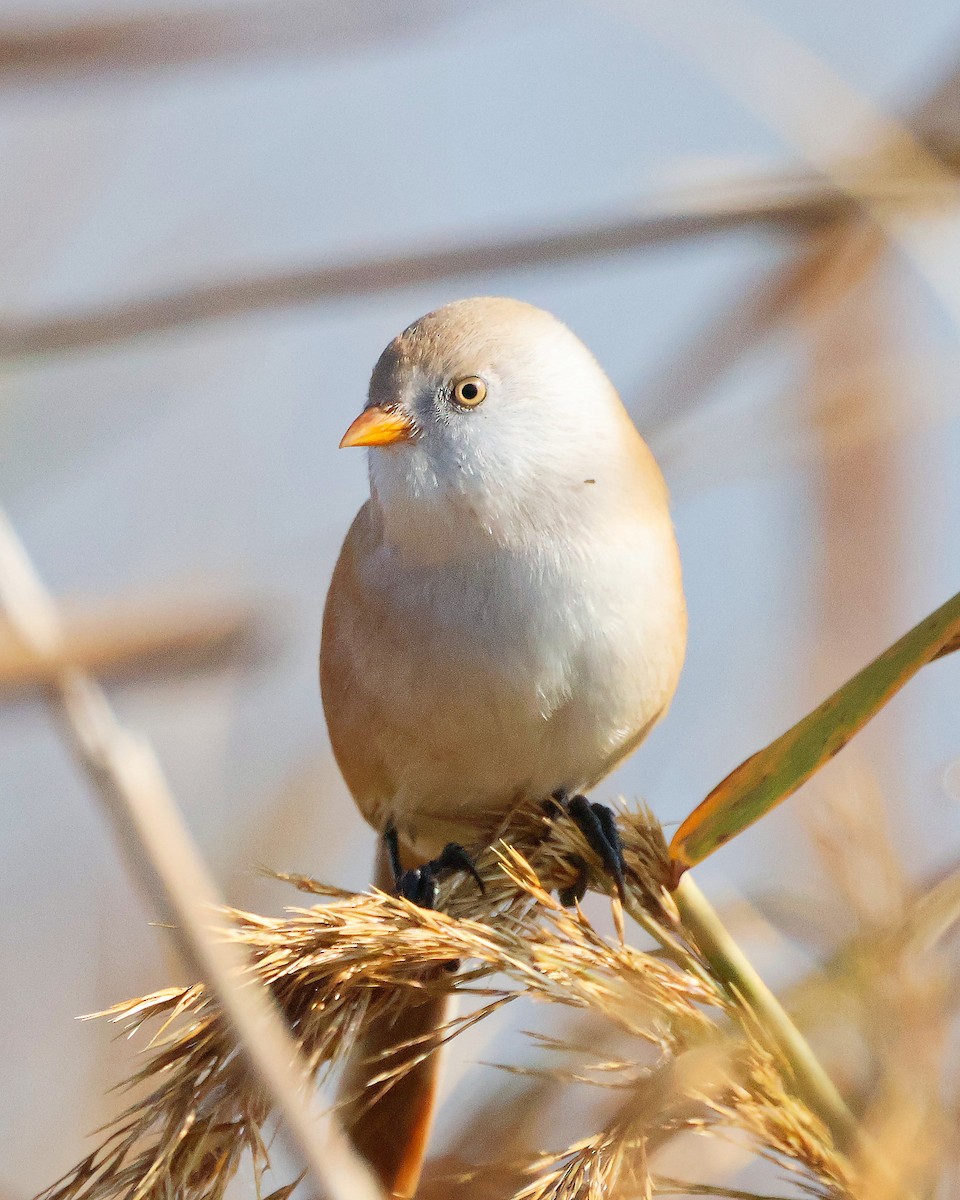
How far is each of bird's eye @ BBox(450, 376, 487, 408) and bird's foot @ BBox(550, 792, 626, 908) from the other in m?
0.59

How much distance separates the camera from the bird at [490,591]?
165 centimetres

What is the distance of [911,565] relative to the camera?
231 cm

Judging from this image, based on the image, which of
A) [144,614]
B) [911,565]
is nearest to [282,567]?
[144,614]

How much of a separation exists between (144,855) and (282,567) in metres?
1.63

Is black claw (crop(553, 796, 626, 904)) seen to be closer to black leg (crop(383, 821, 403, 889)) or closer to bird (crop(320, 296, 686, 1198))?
bird (crop(320, 296, 686, 1198))

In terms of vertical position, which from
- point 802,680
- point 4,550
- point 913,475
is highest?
point 4,550

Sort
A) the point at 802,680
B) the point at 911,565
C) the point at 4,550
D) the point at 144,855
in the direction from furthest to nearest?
the point at 802,680 < the point at 911,565 < the point at 4,550 < the point at 144,855

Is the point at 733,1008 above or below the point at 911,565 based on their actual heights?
below

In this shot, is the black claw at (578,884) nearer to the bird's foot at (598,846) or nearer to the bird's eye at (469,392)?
the bird's foot at (598,846)

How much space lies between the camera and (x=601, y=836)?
144 centimetres

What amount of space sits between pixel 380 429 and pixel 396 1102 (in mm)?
891

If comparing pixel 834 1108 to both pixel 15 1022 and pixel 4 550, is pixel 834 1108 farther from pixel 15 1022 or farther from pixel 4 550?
pixel 15 1022

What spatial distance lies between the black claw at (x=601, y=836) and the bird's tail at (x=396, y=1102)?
0.23 meters

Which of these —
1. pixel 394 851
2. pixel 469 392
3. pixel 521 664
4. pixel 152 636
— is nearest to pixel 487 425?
pixel 469 392
